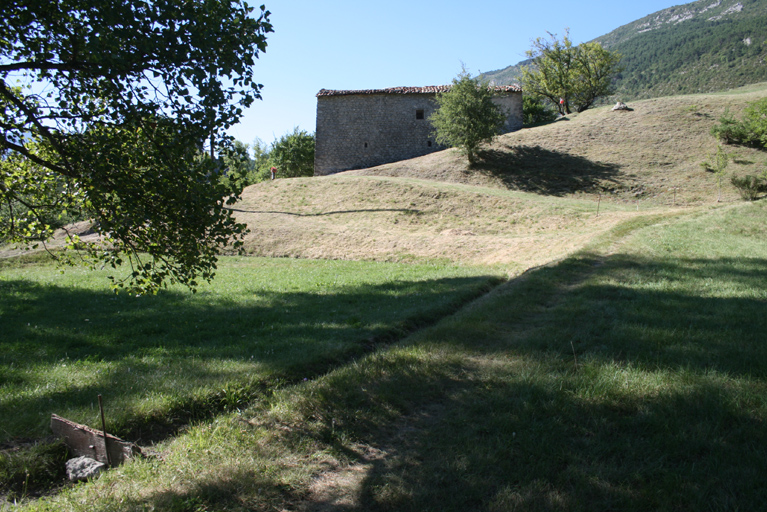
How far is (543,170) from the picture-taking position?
3012 centimetres

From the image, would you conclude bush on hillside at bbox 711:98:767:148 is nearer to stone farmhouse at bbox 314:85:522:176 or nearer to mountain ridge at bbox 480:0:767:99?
stone farmhouse at bbox 314:85:522:176

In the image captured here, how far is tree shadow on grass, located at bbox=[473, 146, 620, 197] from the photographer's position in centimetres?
2745

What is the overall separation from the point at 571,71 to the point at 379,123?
26073 millimetres

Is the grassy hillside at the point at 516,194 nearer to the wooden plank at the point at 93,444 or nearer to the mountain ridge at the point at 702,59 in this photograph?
the wooden plank at the point at 93,444

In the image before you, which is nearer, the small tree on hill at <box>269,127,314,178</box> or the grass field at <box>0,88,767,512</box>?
the grass field at <box>0,88,767,512</box>

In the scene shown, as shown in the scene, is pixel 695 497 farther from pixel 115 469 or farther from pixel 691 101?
pixel 691 101

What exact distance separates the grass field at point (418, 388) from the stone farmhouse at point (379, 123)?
31.6m

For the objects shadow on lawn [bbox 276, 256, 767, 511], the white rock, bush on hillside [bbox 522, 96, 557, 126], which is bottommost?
shadow on lawn [bbox 276, 256, 767, 511]

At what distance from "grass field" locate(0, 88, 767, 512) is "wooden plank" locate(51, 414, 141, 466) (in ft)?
0.55

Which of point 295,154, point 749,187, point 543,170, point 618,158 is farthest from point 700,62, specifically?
point 749,187

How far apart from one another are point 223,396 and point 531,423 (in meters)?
3.04

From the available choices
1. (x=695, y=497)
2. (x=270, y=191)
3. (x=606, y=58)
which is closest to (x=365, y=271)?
(x=695, y=497)

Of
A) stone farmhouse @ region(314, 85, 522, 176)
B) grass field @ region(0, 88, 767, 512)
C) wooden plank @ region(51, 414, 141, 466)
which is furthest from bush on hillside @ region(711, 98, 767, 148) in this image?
wooden plank @ region(51, 414, 141, 466)

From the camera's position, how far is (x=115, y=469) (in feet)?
10.8
